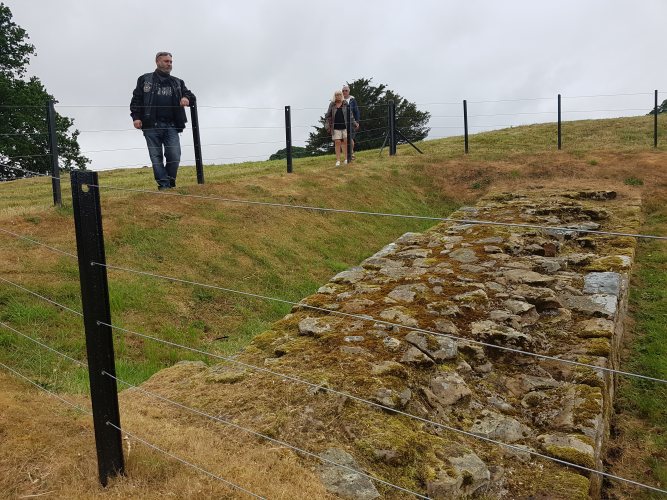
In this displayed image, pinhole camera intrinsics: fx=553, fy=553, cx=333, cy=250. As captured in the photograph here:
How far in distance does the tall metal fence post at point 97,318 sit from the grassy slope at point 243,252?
4.48 feet

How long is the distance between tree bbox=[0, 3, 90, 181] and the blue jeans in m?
Answer: 13.1

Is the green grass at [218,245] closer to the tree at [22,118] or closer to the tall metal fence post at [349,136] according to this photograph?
the tall metal fence post at [349,136]

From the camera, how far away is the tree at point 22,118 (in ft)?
72.1

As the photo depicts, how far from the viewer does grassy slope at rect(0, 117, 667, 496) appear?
4.78 m

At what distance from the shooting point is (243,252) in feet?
24.5

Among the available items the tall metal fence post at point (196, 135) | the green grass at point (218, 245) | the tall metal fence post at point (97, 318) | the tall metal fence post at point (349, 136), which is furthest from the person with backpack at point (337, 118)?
the tall metal fence post at point (97, 318)

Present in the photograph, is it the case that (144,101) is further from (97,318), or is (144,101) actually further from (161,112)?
(97,318)

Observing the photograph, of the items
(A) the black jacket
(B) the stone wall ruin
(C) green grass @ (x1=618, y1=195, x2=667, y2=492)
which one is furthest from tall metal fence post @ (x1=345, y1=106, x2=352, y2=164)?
(B) the stone wall ruin

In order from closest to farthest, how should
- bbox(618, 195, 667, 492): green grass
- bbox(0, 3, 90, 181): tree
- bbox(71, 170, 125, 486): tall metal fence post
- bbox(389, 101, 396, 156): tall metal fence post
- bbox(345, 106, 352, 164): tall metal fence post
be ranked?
bbox(71, 170, 125, 486): tall metal fence post → bbox(618, 195, 667, 492): green grass → bbox(345, 106, 352, 164): tall metal fence post → bbox(389, 101, 396, 156): tall metal fence post → bbox(0, 3, 90, 181): tree

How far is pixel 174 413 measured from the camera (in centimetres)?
343

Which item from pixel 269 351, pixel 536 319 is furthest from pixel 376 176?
pixel 269 351

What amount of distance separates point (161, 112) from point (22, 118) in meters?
17.6

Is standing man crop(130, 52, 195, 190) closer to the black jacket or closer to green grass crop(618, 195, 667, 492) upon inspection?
the black jacket

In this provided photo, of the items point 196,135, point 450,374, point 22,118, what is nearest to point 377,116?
point 22,118
